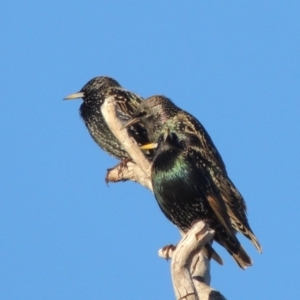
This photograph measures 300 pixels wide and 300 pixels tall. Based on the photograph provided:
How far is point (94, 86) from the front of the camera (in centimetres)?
1106

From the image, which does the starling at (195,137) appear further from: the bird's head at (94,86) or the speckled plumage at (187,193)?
the bird's head at (94,86)

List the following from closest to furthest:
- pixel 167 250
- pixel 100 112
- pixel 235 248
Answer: pixel 167 250 → pixel 235 248 → pixel 100 112

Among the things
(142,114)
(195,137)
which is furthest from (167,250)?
(142,114)

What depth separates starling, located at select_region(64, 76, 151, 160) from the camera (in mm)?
10166

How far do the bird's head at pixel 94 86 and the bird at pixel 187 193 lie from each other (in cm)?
268

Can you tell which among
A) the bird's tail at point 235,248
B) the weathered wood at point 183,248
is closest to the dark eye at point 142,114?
the weathered wood at point 183,248

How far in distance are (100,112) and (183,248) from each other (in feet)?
13.0

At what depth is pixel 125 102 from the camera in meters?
10.6

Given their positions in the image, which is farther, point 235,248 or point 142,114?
point 142,114

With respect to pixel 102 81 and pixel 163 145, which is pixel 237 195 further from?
pixel 102 81

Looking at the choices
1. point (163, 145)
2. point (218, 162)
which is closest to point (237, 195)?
point (218, 162)

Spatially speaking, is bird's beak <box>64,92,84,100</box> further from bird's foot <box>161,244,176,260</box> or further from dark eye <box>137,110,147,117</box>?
bird's foot <box>161,244,176,260</box>

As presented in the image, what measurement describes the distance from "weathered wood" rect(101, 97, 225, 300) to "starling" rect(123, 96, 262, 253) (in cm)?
33

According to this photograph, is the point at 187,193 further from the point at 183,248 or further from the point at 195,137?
the point at 183,248
